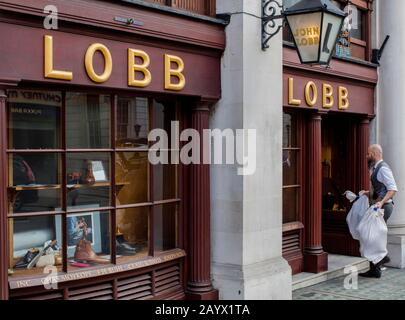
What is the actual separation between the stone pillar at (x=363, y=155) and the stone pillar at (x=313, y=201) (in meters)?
1.57

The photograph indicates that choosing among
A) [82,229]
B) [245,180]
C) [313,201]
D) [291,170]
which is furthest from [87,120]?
[313,201]

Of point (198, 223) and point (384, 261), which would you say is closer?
point (198, 223)

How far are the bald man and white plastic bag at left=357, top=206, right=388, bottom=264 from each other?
6.3 inches

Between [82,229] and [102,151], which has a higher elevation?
[102,151]

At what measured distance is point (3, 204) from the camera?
462 cm

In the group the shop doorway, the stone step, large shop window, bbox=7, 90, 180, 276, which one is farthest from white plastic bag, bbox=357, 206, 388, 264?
large shop window, bbox=7, 90, 180, 276

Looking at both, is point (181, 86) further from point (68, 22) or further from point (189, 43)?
point (68, 22)

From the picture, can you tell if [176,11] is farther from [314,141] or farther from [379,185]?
[379,185]

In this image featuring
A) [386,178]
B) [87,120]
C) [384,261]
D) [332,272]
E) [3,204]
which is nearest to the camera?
[3,204]

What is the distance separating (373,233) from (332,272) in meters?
0.87

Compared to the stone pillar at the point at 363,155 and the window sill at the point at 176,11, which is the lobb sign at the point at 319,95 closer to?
the stone pillar at the point at 363,155

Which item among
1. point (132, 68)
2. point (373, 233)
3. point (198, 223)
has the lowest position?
point (373, 233)

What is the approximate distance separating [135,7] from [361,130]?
18.4 feet

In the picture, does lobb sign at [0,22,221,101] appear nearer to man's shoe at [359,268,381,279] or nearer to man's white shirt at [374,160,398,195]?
man's white shirt at [374,160,398,195]
